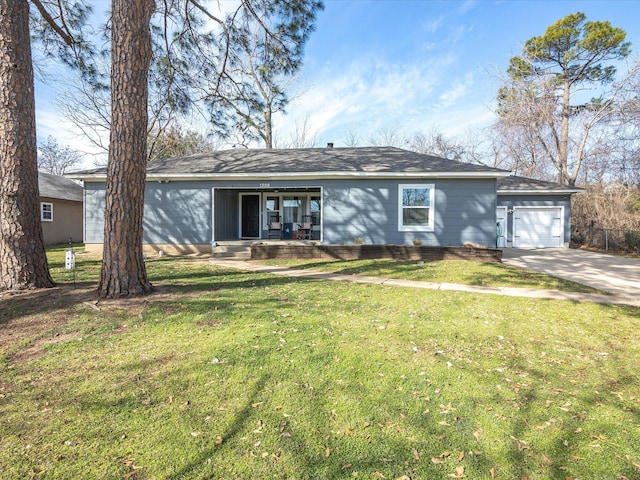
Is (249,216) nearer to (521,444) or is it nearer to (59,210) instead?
(59,210)

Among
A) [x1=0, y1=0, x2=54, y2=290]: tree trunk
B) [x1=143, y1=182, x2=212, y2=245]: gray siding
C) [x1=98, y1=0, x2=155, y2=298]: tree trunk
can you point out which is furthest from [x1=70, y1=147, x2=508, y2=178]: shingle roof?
[x1=98, y1=0, x2=155, y2=298]: tree trunk

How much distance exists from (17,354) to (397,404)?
371 cm

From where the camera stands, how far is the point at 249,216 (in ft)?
47.8

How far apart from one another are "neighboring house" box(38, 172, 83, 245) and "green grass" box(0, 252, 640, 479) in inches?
614

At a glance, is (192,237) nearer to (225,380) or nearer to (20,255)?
(20,255)

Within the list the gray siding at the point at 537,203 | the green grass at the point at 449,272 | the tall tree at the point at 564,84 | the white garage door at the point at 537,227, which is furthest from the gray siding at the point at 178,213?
the tall tree at the point at 564,84

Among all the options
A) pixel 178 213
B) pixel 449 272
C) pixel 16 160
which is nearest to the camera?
pixel 16 160

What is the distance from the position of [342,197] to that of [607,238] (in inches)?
471

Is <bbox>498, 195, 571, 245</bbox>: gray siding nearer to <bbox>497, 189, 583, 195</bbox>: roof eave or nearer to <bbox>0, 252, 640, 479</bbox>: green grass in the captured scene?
<bbox>497, 189, 583, 195</bbox>: roof eave

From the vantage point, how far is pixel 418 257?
10047 millimetres

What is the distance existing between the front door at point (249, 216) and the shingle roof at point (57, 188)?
10.3m

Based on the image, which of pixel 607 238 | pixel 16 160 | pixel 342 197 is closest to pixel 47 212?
pixel 16 160

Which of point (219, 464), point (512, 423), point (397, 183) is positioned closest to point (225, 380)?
point (219, 464)

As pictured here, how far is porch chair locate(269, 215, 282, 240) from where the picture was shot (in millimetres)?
13555
